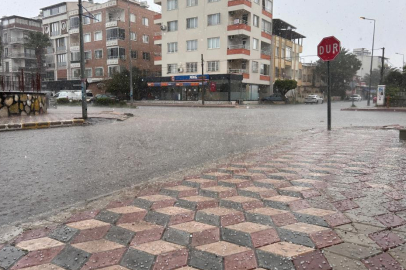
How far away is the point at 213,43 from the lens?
42312mm

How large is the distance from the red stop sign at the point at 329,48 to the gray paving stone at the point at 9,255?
10.1 m

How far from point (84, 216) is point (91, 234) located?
1.54 feet

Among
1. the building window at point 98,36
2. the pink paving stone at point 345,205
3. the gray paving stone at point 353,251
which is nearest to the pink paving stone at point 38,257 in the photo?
the gray paving stone at point 353,251

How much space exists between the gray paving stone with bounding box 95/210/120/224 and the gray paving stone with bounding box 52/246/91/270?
551 mm

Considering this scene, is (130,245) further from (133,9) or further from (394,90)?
(133,9)

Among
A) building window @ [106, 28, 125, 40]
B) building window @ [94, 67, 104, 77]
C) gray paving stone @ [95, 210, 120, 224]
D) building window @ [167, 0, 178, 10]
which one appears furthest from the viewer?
building window @ [94, 67, 104, 77]

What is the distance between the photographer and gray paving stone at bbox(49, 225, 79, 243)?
8.91ft

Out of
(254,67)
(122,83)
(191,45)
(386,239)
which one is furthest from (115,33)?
(386,239)

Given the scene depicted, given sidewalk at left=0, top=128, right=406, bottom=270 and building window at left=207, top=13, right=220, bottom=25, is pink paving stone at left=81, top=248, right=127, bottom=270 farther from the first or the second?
building window at left=207, top=13, right=220, bottom=25

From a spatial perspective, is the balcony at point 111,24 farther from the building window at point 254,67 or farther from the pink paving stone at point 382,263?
the pink paving stone at point 382,263

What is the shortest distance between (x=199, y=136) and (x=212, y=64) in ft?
111

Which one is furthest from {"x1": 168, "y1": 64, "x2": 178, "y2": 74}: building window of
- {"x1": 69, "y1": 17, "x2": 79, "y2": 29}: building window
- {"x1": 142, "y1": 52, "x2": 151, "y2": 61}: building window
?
{"x1": 69, "y1": 17, "x2": 79, "y2": 29}: building window

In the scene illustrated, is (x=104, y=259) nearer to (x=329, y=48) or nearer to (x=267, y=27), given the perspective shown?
(x=329, y=48)

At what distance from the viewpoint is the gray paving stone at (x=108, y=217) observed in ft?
10.1
